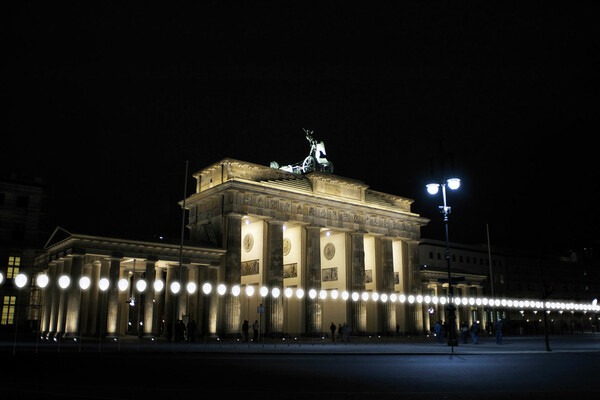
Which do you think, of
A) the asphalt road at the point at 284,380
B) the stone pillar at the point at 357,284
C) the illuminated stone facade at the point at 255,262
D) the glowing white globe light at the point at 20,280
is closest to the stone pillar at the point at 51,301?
the illuminated stone facade at the point at 255,262

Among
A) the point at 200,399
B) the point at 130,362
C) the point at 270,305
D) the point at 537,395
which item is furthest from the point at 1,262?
the point at 537,395

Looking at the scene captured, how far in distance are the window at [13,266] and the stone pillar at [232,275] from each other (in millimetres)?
30135

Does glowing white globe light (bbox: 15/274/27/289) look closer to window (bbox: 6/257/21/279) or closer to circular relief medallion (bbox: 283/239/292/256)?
circular relief medallion (bbox: 283/239/292/256)

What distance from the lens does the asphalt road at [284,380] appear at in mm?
10859

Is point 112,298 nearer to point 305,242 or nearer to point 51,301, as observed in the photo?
point 51,301

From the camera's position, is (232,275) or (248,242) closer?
(232,275)

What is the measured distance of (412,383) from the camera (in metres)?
12.9

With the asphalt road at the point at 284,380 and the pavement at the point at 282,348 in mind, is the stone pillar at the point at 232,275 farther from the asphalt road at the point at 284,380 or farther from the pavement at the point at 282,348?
the asphalt road at the point at 284,380

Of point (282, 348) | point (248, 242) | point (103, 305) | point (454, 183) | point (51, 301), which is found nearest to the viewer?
point (454, 183)

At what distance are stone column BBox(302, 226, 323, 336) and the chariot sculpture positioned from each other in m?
7.65

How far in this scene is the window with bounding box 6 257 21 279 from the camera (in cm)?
5866

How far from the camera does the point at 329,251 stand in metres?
58.2

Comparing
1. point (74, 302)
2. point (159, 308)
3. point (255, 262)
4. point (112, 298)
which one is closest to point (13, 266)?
point (159, 308)

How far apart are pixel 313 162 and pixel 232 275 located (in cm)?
1748
